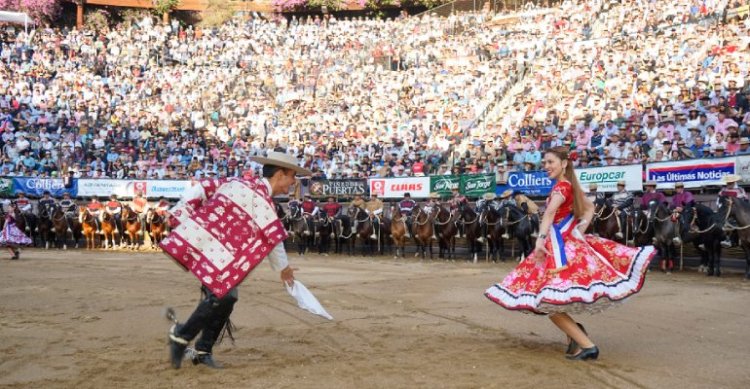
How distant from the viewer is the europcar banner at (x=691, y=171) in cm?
1474

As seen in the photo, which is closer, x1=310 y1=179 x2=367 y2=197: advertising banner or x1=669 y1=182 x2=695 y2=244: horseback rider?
x1=669 y1=182 x2=695 y2=244: horseback rider

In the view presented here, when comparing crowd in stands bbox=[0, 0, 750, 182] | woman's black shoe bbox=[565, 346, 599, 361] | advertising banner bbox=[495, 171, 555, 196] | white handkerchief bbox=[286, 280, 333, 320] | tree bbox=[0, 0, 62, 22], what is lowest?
woman's black shoe bbox=[565, 346, 599, 361]

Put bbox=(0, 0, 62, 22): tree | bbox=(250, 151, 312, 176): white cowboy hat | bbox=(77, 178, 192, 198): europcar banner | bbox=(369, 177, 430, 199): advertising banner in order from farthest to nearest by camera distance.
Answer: bbox=(0, 0, 62, 22): tree
bbox=(77, 178, 192, 198): europcar banner
bbox=(369, 177, 430, 199): advertising banner
bbox=(250, 151, 312, 176): white cowboy hat

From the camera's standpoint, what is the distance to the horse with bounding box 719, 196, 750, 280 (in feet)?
43.8

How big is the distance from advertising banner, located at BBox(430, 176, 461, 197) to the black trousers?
48.9ft

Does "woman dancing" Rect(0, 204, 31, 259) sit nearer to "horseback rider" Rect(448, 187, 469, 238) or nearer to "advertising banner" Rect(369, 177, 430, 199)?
"advertising banner" Rect(369, 177, 430, 199)

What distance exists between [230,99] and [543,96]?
14.6 m

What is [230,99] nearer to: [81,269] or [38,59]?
[38,59]

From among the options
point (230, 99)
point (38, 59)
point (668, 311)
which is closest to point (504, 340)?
point (668, 311)

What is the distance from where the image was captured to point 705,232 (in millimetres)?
14047

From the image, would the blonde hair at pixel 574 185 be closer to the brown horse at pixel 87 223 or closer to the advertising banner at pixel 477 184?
the advertising banner at pixel 477 184

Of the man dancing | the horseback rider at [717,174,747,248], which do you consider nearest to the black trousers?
the man dancing

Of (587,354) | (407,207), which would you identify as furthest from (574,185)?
(407,207)

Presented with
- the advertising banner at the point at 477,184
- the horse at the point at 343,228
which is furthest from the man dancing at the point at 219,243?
the horse at the point at 343,228
